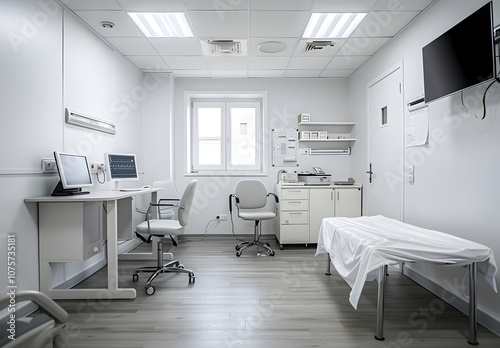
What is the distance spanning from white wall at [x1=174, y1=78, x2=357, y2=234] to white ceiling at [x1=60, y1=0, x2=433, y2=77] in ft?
0.78

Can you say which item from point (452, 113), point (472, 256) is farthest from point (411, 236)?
point (452, 113)

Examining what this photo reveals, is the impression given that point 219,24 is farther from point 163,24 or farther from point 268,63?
point 268,63

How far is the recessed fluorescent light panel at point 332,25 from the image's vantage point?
294 centimetres

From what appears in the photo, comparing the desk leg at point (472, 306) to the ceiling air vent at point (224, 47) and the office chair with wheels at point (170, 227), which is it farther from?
the ceiling air vent at point (224, 47)

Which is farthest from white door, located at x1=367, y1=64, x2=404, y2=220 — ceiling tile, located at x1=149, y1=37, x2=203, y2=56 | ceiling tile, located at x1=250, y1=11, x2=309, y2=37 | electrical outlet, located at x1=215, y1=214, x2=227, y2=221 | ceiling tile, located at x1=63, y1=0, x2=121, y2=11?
ceiling tile, located at x1=63, y1=0, x2=121, y2=11

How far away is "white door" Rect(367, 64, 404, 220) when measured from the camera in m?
3.21

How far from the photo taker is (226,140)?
4965 millimetres

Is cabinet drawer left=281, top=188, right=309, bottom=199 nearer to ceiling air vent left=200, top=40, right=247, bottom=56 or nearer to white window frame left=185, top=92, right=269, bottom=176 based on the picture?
white window frame left=185, top=92, right=269, bottom=176

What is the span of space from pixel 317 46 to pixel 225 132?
2103 millimetres

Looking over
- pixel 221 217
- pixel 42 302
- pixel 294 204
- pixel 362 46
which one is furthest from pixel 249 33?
pixel 42 302

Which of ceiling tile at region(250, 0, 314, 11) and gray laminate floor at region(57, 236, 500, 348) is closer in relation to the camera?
gray laminate floor at region(57, 236, 500, 348)

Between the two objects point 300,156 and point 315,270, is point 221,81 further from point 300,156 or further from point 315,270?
point 315,270

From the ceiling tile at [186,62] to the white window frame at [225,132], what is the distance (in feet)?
2.01

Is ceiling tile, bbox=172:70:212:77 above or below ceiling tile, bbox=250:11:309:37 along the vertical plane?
above
